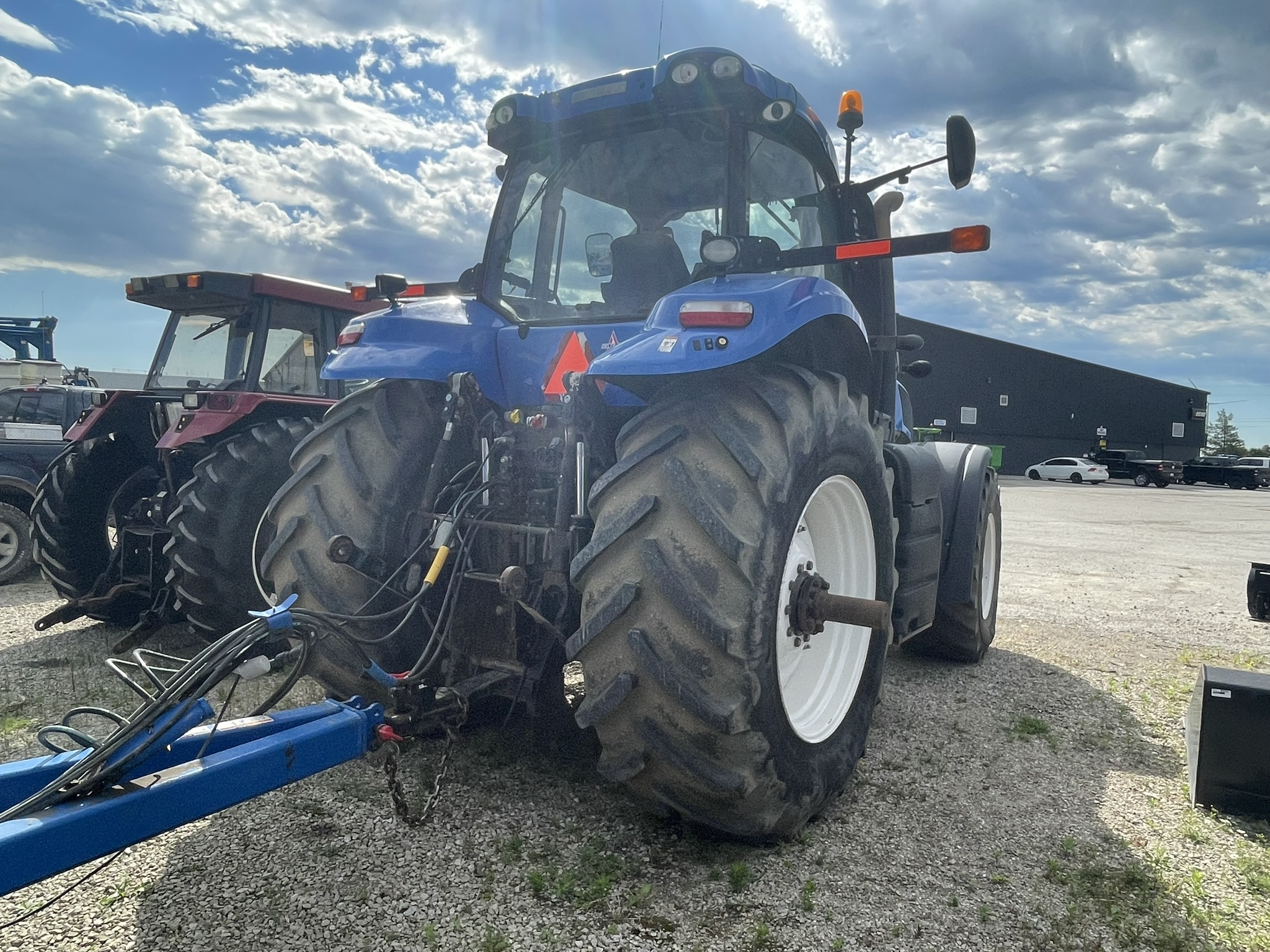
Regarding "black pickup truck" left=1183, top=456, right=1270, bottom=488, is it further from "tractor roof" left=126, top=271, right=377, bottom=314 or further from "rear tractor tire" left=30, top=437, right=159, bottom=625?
"rear tractor tire" left=30, top=437, right=159, bottom=625

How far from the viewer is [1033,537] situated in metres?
12.6

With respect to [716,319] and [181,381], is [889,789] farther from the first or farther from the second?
[181,381]

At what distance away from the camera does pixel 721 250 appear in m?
2.66

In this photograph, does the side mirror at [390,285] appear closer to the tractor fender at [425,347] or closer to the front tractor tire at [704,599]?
the tractor fender at [425,347]

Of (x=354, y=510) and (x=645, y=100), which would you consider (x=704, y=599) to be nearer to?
(x=354, y=510)

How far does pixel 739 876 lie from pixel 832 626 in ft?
3.51

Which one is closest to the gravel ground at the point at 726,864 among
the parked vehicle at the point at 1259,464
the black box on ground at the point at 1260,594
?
the black box on ground at the point at 1260,594

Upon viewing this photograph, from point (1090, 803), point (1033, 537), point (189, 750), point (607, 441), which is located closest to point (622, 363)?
point (607, 441)

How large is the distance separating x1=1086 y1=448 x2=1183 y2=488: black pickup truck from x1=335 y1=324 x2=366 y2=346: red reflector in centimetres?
3415

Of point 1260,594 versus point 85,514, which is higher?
point 85,514

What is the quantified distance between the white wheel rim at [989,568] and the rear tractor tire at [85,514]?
5.19m

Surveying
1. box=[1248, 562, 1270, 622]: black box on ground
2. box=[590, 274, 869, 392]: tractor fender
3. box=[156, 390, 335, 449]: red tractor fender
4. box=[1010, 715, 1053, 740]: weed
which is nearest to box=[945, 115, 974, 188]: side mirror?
box=[590, 274, 869, 392]: tractor fender

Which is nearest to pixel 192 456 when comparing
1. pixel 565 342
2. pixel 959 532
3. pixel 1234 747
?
pixel 565 342

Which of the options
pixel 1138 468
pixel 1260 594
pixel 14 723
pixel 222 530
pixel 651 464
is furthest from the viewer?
pixel 1138 468
